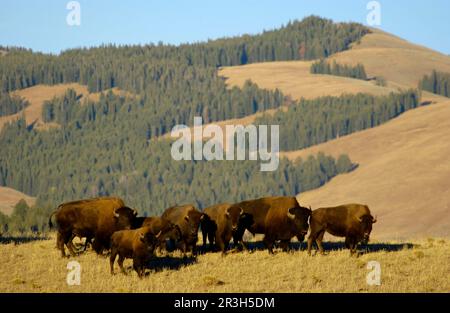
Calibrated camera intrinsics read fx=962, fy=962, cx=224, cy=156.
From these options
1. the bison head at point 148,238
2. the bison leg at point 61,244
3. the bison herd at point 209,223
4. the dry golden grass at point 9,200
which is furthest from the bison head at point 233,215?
the dry golden grass at point 9,200

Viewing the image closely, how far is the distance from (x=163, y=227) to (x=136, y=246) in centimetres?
262

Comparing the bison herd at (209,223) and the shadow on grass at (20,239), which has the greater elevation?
the bison herd at (209,223)

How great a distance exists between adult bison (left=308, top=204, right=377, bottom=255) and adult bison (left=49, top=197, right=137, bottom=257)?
5862mm

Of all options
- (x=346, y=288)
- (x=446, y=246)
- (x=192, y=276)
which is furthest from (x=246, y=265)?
(x=446, y=246)

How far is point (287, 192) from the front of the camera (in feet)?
627

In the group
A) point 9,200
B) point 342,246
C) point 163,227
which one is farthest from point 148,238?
point 9,200

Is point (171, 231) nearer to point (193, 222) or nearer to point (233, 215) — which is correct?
point (193, 222)

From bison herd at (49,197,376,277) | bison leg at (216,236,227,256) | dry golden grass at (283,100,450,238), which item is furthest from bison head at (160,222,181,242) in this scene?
dry golden grass at (283,100,450,238)

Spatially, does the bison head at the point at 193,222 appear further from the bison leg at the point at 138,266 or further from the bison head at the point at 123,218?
the bison leg at the point at 138,266

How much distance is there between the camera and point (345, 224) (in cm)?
3070

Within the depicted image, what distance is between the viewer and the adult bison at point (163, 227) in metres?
29.2
